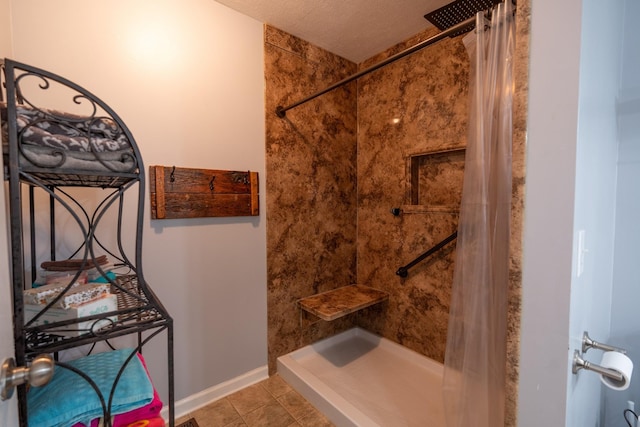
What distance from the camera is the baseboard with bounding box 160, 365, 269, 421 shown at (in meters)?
1.63

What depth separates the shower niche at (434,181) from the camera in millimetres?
1961

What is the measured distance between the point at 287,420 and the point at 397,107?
8.07ft

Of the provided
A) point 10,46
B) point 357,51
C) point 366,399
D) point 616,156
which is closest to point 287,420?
point 366,399

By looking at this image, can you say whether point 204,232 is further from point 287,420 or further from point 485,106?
point 485,106

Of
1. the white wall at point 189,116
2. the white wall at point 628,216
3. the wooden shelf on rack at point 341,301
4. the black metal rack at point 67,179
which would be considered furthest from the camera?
the wooden shelf on rack at point 341,301

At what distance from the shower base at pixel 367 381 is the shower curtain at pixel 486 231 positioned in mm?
568

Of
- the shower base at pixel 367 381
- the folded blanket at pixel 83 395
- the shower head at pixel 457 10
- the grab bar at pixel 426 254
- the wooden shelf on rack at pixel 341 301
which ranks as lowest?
the shower base at pixel 367 381

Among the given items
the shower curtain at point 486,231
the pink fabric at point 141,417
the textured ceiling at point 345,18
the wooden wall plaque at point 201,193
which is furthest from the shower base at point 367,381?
the textured ceiling at point 345,18

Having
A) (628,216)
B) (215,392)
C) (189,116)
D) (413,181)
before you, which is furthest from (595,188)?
(215,392)

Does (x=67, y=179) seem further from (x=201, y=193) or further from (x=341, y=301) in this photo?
(x=341, y=301)

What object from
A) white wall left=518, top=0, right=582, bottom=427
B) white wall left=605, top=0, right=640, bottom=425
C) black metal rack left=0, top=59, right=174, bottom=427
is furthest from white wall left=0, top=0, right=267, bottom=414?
white wall left=605, top=0, right=640, bottom=425

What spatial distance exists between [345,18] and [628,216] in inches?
79.7

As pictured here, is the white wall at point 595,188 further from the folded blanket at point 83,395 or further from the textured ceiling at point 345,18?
the folded blanket at point 83,395

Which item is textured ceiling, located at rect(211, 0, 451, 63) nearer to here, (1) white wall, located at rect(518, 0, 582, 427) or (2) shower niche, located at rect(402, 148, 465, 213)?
(2) shower niche, located at rect(402, 148, 465, 213)
